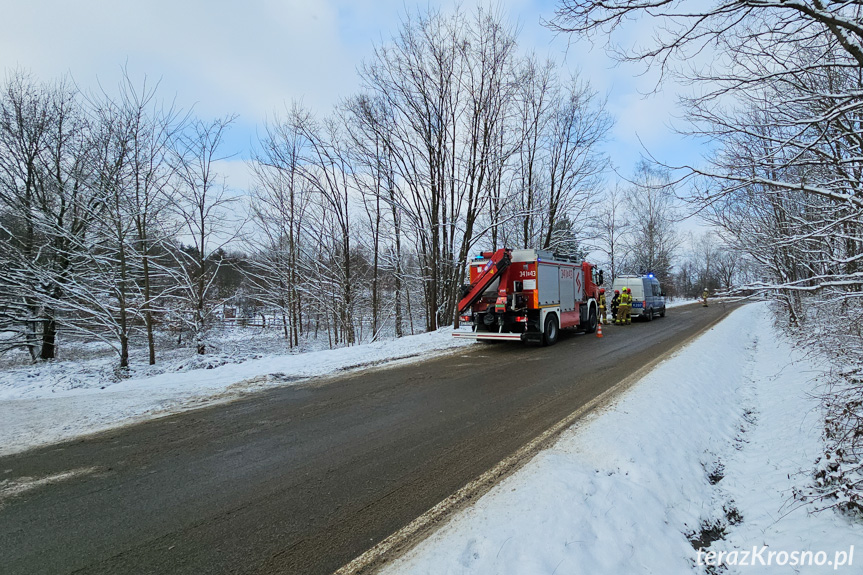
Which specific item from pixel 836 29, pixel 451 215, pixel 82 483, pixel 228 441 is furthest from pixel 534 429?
pixel 451 215

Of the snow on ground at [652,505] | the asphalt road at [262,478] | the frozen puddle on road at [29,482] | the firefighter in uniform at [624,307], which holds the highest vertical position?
the firefighter in uniform at [624,307]

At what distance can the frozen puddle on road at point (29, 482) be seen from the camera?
3357 millimetres

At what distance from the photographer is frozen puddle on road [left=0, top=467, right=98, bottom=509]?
336 centimetres

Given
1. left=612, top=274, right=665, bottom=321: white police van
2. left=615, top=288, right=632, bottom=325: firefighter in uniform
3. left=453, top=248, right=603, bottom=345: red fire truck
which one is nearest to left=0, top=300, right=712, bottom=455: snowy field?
left=453, top=248, right=603, bottom=345: red fire truck

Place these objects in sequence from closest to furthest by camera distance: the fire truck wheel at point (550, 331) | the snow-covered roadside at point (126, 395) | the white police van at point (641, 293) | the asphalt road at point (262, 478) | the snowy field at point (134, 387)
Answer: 1. the asphalt road at point (262, 478)
2. the snow-covered roadside at point (126, 395)
3. the snowy field at point (134, 387)
4. the fire truck wheel at point (550, 331)
5. the white police van at point (641, 293)

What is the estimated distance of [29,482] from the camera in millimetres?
3559

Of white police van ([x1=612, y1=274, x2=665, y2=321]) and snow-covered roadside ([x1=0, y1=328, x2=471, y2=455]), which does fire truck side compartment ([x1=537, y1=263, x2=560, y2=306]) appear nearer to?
snow-covered roadside ([x1=0, y1=328, x2=471, y2=455])

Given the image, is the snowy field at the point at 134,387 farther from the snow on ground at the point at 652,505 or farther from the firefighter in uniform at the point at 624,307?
the firefighter in uniform at the point at 624,307

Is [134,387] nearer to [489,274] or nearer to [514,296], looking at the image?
[489,274]

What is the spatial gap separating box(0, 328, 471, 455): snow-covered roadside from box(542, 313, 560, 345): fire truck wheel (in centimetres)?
457

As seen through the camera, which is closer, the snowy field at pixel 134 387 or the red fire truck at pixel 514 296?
the snowy field at pixel 134 387

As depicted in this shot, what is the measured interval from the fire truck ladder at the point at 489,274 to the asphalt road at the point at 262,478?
527cm

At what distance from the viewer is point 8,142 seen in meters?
12.5

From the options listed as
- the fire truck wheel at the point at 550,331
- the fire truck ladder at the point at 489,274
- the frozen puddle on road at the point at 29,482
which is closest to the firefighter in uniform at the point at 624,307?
the fire truck wheel at the point at 550,331
